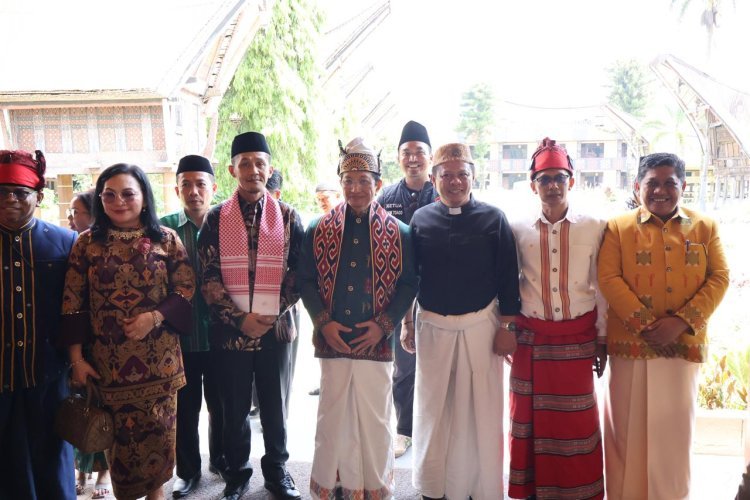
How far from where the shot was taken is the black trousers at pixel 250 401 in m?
2.71

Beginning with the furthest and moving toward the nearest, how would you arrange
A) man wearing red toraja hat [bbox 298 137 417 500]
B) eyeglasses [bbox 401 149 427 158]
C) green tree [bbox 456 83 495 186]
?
green tree [bbox 456 83 495 186], eyeglasses [bbox 401 149 427 158], man wearing red toraja hat [bbox 298 137 417 500]

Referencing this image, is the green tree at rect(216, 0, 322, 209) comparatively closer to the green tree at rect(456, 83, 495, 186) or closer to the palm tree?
the green tree at rect(456, 83, 495, 186)

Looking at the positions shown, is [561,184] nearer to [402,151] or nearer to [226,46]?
[402,151]

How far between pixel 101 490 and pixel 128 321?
48.3 inches

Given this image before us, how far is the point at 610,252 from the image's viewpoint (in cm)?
257

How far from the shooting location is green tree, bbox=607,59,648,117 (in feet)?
20.2

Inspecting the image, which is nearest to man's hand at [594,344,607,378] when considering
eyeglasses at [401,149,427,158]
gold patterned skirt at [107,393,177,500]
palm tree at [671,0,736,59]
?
eyeglasses at [401,149,427,158]

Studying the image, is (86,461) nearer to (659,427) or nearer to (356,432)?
(356,432)

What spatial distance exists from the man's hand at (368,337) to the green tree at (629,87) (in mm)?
4941

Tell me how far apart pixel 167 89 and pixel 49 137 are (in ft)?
4.42

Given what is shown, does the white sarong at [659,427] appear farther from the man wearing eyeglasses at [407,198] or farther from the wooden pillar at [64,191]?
the wooden pillar at [64,191]

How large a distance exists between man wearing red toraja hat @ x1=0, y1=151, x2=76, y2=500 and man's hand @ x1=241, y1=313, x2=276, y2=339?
828 millimetres

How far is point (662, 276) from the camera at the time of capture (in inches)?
99.3

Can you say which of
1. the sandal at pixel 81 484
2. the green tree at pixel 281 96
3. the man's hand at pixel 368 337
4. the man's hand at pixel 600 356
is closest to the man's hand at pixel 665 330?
the man's hand at pixel 600 356
